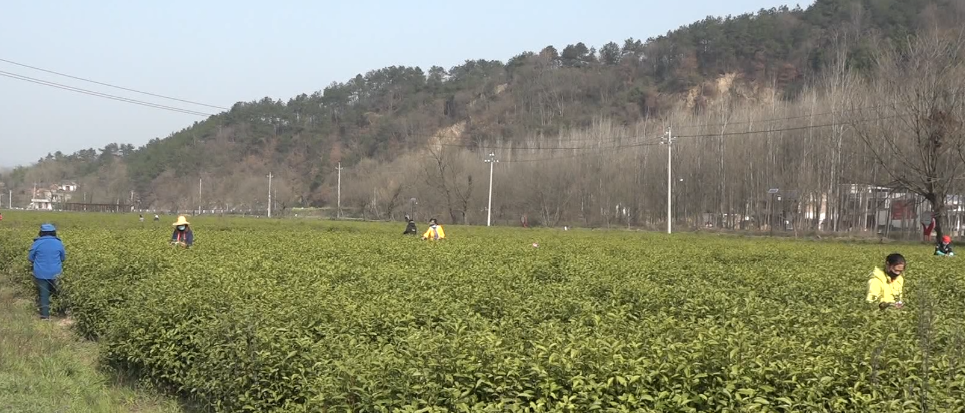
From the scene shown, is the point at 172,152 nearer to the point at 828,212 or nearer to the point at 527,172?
the point at 527,172

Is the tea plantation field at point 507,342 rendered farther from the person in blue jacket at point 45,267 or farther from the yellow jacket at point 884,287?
the person in blue jacket at point 45,267

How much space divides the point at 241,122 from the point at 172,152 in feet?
45.9

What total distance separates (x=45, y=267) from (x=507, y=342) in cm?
1001

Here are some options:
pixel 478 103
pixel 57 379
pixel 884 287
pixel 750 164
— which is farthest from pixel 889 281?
pixel 478 103

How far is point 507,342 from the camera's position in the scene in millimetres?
4699

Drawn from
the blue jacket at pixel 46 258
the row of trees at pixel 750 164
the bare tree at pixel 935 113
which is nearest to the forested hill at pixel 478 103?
the row of trees at pixel 750 164

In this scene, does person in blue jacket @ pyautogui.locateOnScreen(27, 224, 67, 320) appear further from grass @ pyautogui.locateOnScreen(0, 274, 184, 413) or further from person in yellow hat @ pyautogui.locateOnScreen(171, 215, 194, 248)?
person in yellow hat @ pyautogui.locateOnScreen(171, 215, 194, 248)

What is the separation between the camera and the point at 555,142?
8175 centimetres

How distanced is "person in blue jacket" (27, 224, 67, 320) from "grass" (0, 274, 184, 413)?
0.96 m

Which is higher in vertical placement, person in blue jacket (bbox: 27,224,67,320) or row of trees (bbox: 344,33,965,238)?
Result: row of trees (bbox: 344,33,965,238)

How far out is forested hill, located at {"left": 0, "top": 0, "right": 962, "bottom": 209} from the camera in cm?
9875

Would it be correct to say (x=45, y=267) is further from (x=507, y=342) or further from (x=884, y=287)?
(x=884, y=287)

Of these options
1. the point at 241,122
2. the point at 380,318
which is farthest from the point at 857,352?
the point at 241,122

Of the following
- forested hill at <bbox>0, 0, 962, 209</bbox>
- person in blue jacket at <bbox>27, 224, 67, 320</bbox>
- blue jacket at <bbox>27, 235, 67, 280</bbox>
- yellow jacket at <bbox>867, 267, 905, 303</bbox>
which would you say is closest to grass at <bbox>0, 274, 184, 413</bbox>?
person in blue jacket at <bbox>27, 224, 67, 320</bbox>
